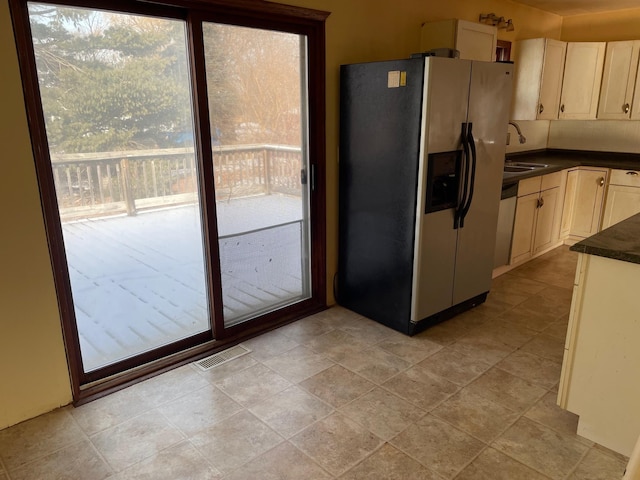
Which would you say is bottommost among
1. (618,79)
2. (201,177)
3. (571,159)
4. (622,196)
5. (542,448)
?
(542,448)

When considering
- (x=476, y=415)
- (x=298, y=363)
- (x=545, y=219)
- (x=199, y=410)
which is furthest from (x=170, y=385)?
(x=545, y=219)

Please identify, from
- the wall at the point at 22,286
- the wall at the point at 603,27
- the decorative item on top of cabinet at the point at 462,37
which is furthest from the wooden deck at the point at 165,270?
the wall at the point at 603,27

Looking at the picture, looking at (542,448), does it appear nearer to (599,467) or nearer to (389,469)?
(599,467)

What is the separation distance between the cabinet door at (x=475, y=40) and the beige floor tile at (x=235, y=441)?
10.2ft

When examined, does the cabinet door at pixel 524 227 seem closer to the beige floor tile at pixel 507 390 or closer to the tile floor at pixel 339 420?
the tile floor at pixel 339 420

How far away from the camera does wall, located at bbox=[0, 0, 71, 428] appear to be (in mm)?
2014

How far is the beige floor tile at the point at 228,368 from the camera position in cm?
268

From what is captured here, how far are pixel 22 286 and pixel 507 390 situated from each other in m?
2.55

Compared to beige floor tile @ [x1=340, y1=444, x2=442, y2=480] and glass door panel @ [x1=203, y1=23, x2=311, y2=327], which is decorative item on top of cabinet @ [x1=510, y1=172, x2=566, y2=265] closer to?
glass door panel @ [x1=203, y1=23, x2=311, y2=327]

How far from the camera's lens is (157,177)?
265cm

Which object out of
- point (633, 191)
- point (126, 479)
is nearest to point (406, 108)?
point (126, 479)

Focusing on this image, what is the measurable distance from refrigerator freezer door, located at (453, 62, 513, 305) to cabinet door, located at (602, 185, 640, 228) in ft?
6.75

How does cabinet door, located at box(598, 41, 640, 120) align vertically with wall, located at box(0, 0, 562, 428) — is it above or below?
above

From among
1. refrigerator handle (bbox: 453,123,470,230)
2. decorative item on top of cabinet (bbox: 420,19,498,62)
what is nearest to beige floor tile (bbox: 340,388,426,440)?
refrigerator handle (bbox: 453,123,470,230)
